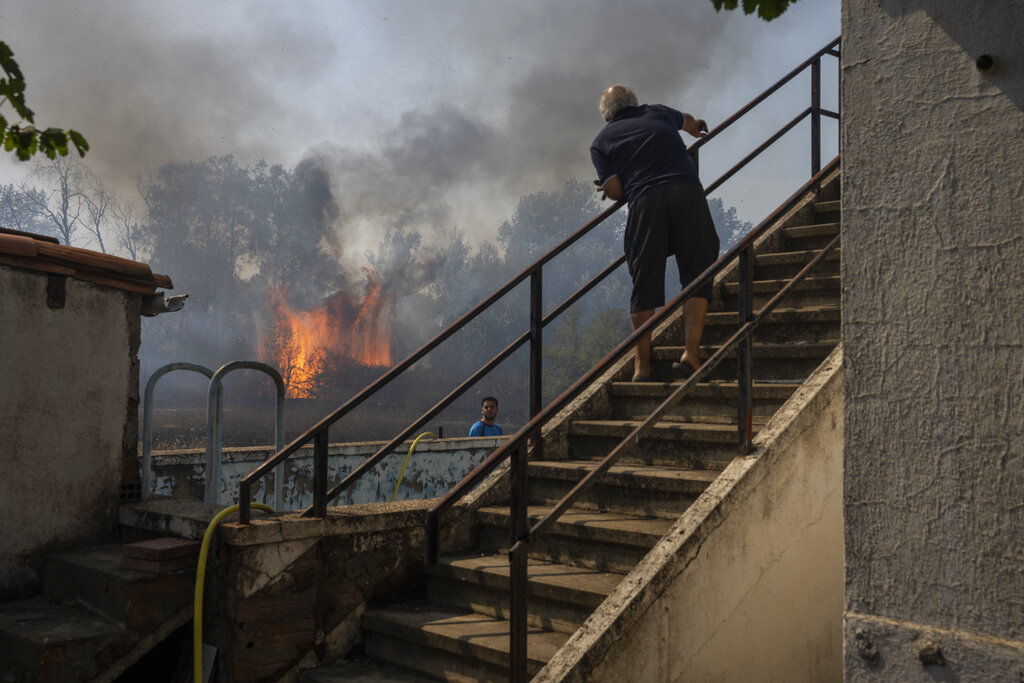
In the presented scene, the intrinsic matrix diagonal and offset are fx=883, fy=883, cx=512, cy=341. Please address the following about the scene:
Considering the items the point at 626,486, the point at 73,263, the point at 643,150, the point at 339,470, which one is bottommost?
the point at 339,470

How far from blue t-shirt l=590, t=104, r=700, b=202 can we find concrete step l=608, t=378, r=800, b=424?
120 cm

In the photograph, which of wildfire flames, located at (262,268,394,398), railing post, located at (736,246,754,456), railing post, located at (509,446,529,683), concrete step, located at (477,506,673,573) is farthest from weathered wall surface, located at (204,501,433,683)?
wildfire flames, located at (262,268,394,398)

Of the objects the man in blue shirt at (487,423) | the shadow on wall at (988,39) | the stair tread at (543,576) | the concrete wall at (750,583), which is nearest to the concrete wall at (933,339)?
the shadow on wall at (988,39)

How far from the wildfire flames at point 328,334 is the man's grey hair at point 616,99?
63109 mm

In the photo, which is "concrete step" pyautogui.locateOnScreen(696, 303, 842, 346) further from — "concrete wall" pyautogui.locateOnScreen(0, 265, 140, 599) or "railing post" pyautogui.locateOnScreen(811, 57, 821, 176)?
"concrete wall" pyautogui.locateOnScreen(0, 265, 140, 599)

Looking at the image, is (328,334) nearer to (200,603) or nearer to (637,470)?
(637,470)

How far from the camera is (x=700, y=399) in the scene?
5.14 meters

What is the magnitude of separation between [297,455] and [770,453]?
543 cm

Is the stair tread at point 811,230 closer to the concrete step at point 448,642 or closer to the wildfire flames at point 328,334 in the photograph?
the concrete step at point 448,642

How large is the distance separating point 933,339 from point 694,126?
3914 millimetres

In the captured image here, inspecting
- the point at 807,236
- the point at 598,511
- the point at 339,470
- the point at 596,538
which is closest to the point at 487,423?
the point at 339,470

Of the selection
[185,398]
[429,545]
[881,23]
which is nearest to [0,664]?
[429,545]

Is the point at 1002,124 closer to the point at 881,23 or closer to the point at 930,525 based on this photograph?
the point at 881,23

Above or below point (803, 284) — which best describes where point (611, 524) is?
below
